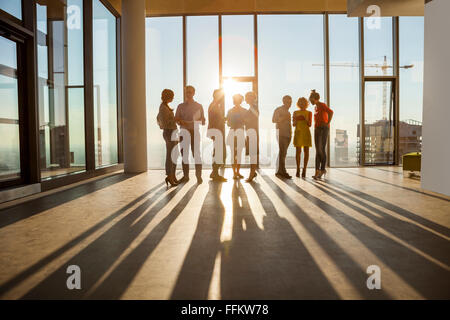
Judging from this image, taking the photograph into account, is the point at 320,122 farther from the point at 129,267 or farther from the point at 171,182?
the point at 129,267

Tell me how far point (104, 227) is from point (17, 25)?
3.14 meters

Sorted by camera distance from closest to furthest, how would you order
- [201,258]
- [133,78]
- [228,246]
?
[201,258], [228,246], [133,78]

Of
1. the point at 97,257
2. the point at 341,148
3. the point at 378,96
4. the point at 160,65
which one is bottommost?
the point at 97,257

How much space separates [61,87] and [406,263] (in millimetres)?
5571

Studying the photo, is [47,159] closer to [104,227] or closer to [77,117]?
[77,117]

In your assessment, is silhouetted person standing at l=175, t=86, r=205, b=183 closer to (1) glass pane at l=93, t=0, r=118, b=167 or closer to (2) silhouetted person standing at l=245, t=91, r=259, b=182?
(2) silhouetted person standing at l=245, t=91, r=259, b=182

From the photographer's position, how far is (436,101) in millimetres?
4215

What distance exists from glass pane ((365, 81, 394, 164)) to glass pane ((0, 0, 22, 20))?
7.82 metres

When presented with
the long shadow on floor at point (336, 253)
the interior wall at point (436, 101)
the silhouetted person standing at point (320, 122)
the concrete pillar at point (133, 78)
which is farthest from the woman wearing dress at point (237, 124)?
the concrete pillar at point (133, 78)

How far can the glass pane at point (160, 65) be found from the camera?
8.48 metres

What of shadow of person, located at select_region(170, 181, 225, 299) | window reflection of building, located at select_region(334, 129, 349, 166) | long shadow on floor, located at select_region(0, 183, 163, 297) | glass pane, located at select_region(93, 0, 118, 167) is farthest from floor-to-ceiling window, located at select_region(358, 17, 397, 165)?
long shadow on floor, located at select_region(0, 183, 163, 297)

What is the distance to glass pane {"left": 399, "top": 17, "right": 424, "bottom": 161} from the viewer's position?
853 cm

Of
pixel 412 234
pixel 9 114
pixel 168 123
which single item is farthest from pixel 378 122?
pixel 9 114
